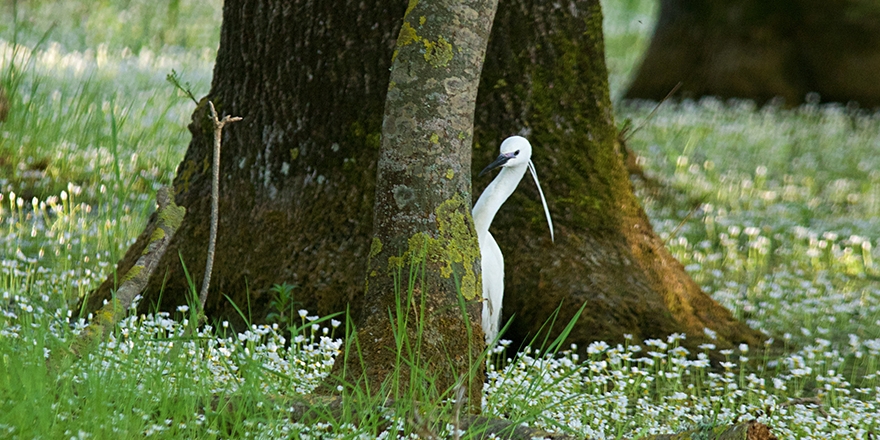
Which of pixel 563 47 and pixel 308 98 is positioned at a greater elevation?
pixel 563 47

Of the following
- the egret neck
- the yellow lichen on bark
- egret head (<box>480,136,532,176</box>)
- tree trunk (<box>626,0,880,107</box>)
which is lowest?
the egret neck

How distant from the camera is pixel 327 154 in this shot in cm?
461

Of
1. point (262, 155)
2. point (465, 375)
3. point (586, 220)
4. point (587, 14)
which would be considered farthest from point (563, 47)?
point (465, 375)

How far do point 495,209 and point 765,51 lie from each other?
9.51m

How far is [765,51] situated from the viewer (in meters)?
12.5

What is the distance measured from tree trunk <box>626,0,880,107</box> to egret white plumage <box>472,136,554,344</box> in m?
9.21

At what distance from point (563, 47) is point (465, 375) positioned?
2152 millimetres

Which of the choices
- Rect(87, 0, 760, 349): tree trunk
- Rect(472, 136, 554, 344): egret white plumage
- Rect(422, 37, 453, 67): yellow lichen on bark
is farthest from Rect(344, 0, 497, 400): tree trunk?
Rect(87, 0, 760, 349): tree trunk

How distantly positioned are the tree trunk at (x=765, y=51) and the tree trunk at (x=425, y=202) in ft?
32.8

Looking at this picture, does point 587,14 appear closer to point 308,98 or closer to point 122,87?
point 308,98

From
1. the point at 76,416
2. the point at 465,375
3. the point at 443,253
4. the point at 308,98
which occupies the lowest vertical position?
the point at 76,416

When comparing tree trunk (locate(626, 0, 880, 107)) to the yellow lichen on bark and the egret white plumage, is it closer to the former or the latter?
the egret white plumage

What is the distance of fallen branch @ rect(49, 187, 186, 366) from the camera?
324 centimetres

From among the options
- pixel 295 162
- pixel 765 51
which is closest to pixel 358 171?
pixel 295 162
